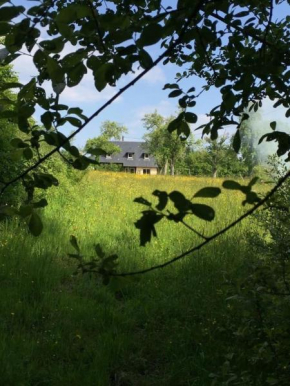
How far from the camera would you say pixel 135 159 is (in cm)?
6906

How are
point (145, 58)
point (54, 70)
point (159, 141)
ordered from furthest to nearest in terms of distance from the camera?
point (159, 141), point (145, 58), point (54, 70)

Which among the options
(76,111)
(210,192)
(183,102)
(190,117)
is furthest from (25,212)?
(183,102)

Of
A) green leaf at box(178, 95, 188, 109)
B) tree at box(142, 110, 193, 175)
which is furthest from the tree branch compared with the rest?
tree at box(142, 110, 193, 175)

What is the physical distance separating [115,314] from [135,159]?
65519 mm

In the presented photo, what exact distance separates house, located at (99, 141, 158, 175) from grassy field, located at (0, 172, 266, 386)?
204 ft

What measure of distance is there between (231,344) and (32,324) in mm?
1780

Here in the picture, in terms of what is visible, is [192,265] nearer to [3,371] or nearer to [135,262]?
[135,262]

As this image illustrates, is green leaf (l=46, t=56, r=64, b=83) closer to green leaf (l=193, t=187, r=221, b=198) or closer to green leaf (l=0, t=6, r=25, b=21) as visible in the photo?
green leaf (l=0, t=6, r=25, b=21)

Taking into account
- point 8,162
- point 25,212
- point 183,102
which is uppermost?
point 8,162

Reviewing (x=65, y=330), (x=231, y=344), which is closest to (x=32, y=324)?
(x=65, y=330)

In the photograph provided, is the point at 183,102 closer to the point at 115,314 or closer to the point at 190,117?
the point at 190,117

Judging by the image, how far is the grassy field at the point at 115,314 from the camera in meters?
3.07

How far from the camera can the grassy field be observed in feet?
10.1

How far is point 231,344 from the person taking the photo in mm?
3381
